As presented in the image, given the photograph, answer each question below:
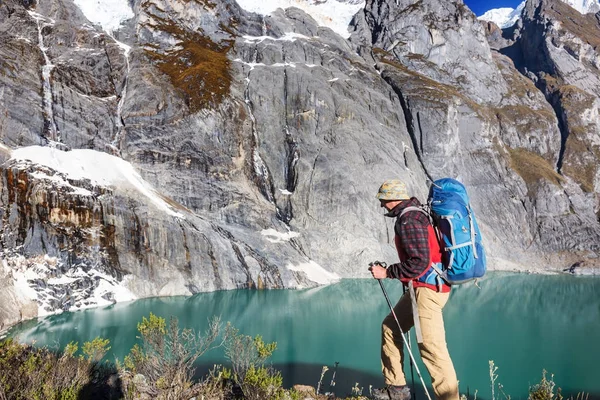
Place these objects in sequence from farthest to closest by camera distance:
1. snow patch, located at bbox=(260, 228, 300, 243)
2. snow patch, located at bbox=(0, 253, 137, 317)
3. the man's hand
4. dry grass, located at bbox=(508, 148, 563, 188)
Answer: dry grass, located at bbox=(508, 148, 563, 188)
snow patch, located at bbox=(260, 228, 300, 243)
snow patch, located at bbox=(0, 253, 137, 317)
the man's hand

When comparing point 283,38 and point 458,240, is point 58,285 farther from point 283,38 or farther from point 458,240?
point 283,38

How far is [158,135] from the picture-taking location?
4772 centimetres

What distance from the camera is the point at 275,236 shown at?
156ft

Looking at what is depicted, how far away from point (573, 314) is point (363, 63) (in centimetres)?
5554

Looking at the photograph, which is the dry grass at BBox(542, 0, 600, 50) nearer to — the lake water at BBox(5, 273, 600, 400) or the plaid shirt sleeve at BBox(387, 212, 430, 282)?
the lake water at BBox(5, 273, 600, 400)

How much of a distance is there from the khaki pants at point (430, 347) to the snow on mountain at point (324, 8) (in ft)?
272

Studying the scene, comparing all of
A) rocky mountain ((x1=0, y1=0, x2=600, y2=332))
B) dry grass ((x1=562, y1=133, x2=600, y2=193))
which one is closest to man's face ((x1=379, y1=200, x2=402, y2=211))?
rocky mountain ((x1=0, y1=0, x2=600, y2=332))

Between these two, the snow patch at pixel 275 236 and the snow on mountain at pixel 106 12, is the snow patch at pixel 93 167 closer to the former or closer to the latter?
the snow patch at pixel 275 236

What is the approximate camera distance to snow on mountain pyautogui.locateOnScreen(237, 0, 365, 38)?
263ft

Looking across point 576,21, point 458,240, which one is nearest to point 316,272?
point 458,240

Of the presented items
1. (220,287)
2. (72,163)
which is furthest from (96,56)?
(220,287)

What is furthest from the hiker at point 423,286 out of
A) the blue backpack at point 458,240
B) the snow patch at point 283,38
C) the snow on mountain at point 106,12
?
the snow patch at point 283,38

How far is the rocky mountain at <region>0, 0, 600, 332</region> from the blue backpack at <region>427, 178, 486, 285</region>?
31.0 metres

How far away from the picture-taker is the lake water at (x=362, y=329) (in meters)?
18.0
